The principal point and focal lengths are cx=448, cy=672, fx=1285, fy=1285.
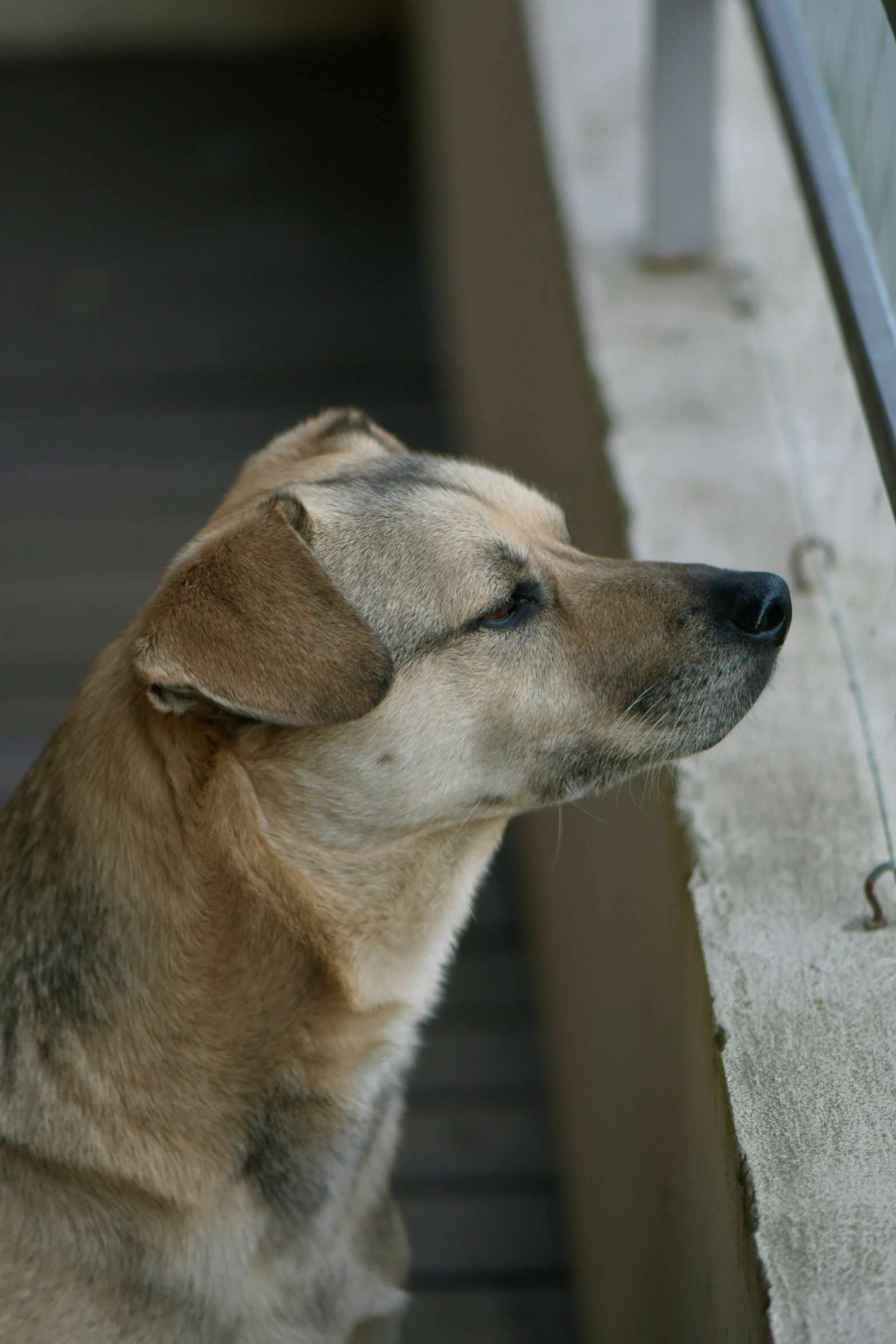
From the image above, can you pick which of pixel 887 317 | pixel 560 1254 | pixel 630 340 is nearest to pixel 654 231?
pixel 630 340

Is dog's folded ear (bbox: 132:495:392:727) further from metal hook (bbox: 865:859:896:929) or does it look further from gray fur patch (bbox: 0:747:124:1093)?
metal hook (bbox: 865:859:896:929)

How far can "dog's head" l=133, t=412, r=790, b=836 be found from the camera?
1.61 m

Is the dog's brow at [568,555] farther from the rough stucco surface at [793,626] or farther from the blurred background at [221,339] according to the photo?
the blurred background at [221,339]

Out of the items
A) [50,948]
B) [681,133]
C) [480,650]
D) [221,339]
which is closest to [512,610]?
[480,650]

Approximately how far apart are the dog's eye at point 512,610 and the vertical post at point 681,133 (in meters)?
1.53

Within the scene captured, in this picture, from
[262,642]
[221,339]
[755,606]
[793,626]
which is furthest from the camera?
[221,339]

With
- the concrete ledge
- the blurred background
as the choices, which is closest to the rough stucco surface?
the concrete ledge

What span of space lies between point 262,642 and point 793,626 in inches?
39.4

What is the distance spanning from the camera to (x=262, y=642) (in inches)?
57.0

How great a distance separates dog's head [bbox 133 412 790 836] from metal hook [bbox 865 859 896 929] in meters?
0.27

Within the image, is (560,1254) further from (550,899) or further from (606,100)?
(606,100)

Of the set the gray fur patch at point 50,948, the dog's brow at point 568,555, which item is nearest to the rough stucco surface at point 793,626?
the dog's brow at point 568,555

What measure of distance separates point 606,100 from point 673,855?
239 cm

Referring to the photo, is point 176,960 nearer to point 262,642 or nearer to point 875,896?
point 262,642
